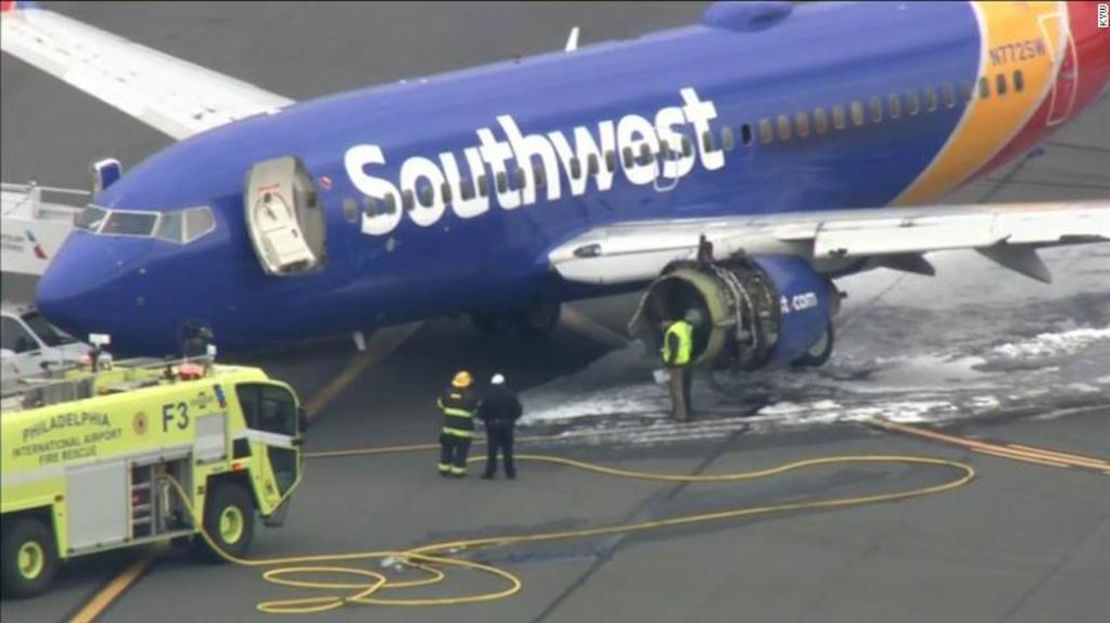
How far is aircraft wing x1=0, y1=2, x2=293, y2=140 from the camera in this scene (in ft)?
176

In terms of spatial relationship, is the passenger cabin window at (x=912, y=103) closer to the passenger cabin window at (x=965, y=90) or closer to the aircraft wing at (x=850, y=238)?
the passenger cabin window at (x=965, y=90)

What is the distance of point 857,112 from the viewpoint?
→ 163ft

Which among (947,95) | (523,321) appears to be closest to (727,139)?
(523,321)

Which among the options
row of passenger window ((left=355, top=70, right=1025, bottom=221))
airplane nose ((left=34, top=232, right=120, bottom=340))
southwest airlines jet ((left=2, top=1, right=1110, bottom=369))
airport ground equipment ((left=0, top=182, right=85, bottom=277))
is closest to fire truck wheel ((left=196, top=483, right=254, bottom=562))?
southwest airlines jet ((left=2, top=1, right=1110, bottom=369))

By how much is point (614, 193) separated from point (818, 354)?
164 inches

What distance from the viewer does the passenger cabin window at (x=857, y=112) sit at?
4978cm

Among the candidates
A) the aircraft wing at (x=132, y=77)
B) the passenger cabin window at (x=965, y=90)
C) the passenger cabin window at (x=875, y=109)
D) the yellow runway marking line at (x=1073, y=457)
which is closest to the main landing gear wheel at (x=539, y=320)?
the passenger cabin window at (x=875, y=109)

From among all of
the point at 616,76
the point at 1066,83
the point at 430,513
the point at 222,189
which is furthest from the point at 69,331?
the point at 1066,83

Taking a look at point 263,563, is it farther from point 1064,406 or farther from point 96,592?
→ point 1064,406

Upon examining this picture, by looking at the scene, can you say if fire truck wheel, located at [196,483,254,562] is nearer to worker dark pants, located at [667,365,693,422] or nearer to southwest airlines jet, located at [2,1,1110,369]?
southwest airlines jet, located at [2,1,1110,369]

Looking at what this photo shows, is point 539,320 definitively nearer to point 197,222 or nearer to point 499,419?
point 197,222

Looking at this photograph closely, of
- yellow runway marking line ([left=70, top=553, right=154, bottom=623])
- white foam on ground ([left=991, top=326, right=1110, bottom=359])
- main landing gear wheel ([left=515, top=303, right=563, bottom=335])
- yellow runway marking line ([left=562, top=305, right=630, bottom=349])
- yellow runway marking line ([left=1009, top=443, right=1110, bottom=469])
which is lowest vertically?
yellow runway marking line ([left=1009, top=443, right=1110, bottom=469])

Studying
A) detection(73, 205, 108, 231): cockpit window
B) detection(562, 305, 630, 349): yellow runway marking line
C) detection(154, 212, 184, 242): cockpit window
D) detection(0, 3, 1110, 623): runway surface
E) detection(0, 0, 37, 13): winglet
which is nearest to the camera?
detection(0, 3, 1110, 623): runway surface

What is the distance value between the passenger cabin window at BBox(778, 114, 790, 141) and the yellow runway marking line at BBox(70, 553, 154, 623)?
1567cm
